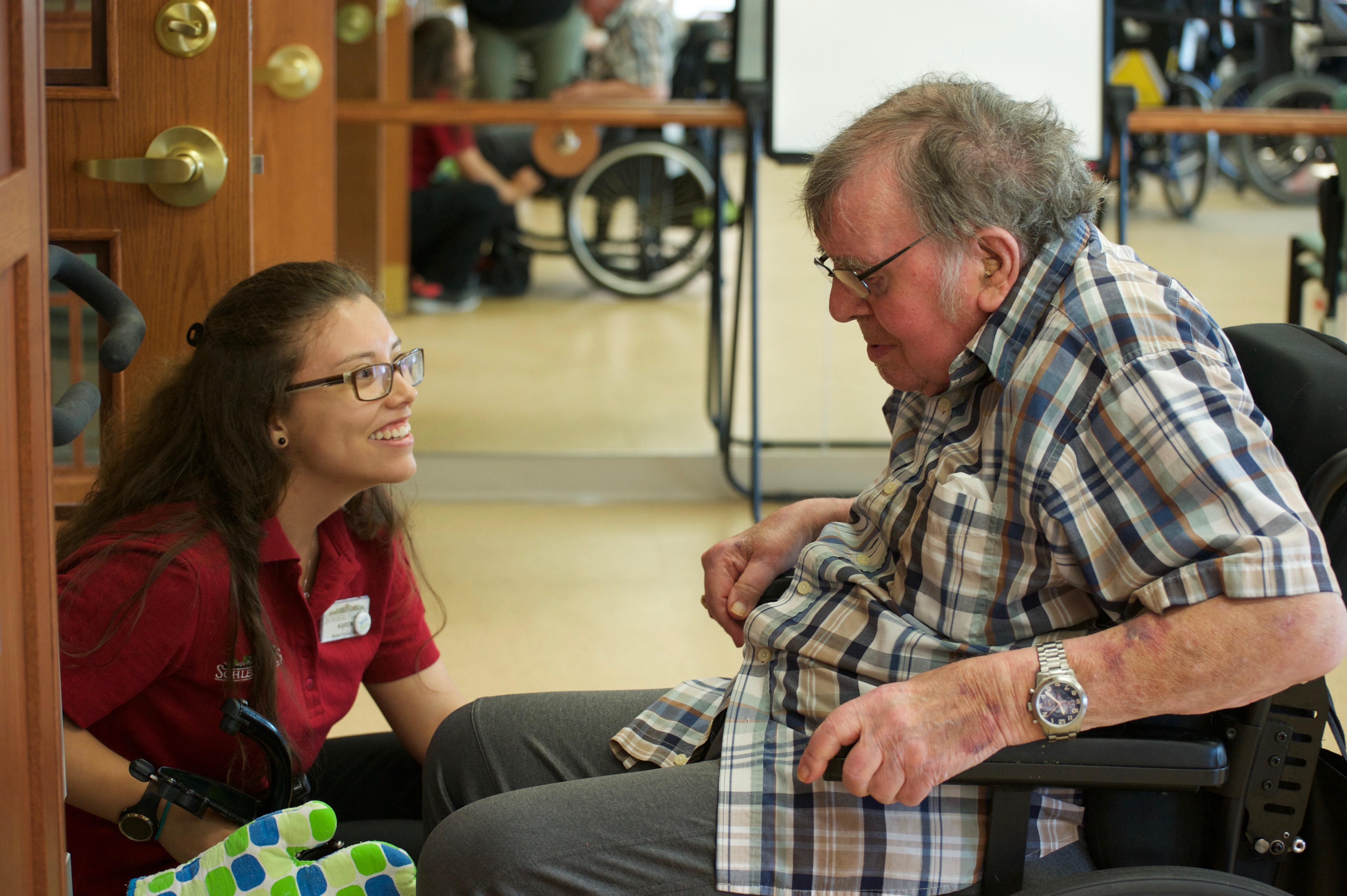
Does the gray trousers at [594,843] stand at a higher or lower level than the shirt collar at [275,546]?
lower

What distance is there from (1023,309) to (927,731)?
1.31 ft

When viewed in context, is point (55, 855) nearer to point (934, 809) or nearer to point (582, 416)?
point (934, 809)

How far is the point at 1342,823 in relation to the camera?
1114 mm

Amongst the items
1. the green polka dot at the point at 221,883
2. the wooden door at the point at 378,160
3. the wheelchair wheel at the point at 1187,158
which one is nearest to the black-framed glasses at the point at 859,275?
the green polka dot at the point at 221,883

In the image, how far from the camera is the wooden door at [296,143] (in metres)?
2.38

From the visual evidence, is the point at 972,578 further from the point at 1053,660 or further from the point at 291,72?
the point at 291,72

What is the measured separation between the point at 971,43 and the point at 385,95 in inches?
110

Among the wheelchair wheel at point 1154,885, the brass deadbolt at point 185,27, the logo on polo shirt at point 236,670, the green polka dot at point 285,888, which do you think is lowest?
the green polka dot at point 285,888

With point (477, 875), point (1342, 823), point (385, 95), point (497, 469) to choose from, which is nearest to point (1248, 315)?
point (497, 469)

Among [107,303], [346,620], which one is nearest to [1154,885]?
[346,620]

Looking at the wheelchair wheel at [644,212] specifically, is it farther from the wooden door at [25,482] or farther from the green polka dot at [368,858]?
the wooden door at [25,482]

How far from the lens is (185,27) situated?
1.53 m

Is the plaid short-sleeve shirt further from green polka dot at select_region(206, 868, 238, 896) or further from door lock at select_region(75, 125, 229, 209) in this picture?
door lock at select_region(75, 125, 229, 209)

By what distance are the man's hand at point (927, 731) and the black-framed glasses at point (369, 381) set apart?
25.3 inches
